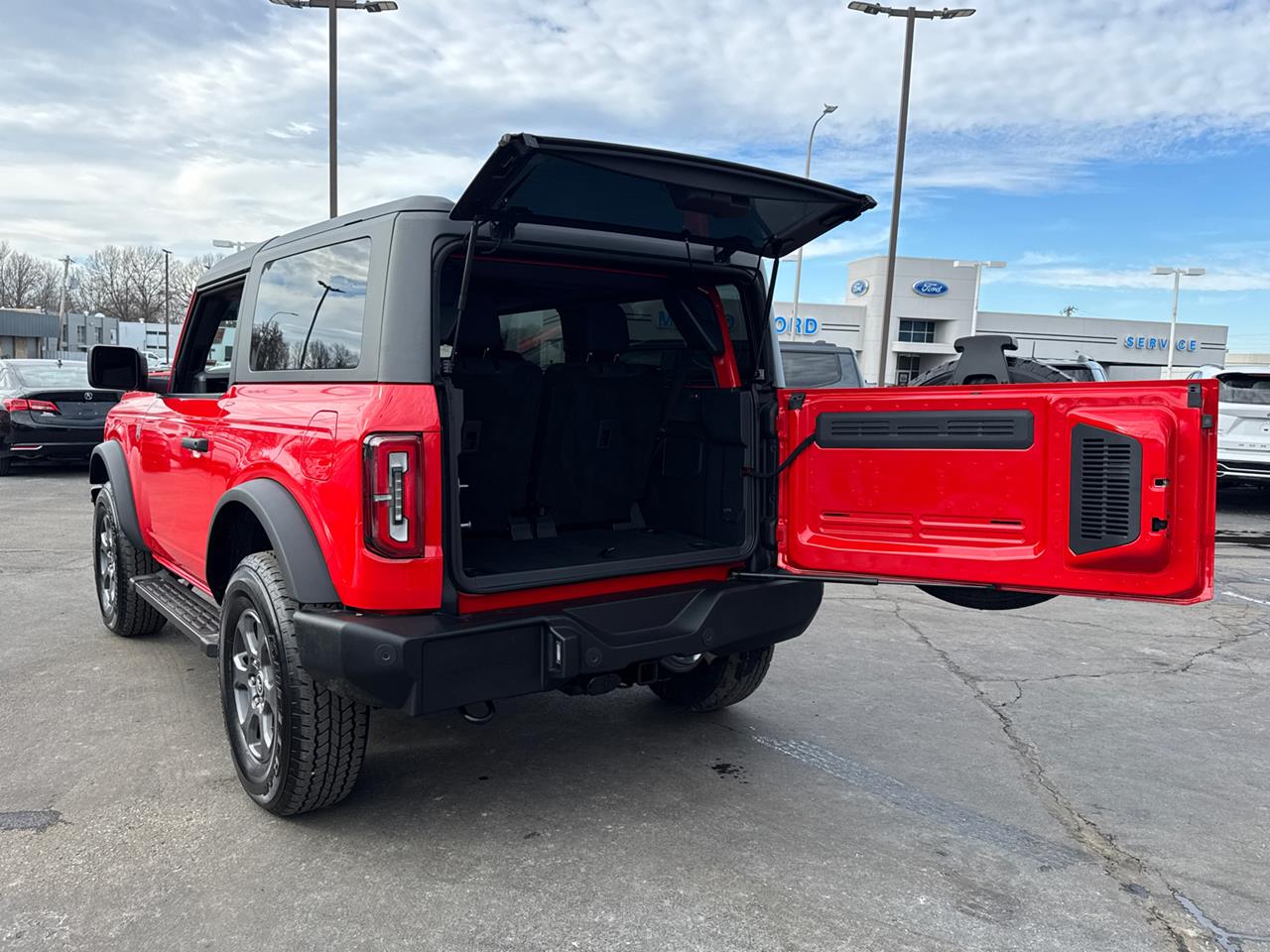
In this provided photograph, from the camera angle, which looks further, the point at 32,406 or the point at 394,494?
the point at 32,406

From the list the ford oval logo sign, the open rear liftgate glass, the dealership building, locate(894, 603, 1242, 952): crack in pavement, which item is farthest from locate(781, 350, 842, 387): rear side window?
the ford oval logo sign

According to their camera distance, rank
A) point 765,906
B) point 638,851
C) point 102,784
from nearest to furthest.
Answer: point 765,906, point 638,851, point 102,784

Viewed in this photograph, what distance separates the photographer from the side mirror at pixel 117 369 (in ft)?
16.5

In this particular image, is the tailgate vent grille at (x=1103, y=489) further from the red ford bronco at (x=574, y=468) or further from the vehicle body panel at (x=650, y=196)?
the vehicle body panel at (x=650, y=196)

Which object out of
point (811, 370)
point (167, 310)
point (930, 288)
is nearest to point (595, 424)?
point (811, 370)

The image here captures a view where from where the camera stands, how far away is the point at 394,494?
2984mm

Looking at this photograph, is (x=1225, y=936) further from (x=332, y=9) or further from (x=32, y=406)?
(x=332, y=9)

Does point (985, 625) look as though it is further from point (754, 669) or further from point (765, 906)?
point (765, 906)

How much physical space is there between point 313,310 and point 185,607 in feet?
5.57

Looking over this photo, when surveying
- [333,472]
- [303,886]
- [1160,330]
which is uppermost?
[1160,330]

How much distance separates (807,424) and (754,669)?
1.22 m

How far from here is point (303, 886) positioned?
3043 mm

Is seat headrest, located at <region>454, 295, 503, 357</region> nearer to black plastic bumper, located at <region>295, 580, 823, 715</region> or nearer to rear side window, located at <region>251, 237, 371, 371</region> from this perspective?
rear side window, located at <region>251, 237, 371, 371</region>

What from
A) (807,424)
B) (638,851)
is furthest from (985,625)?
(638,851)
